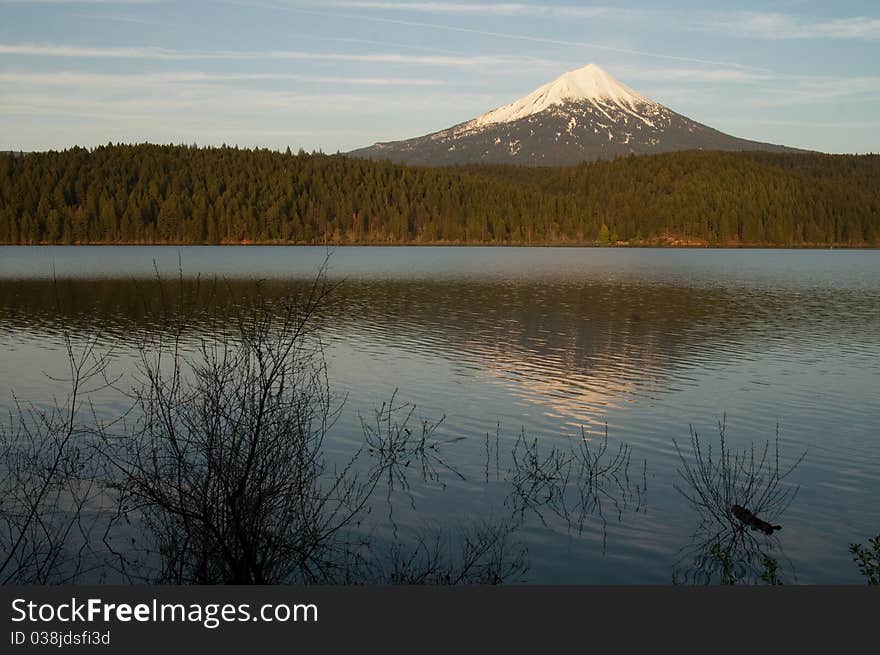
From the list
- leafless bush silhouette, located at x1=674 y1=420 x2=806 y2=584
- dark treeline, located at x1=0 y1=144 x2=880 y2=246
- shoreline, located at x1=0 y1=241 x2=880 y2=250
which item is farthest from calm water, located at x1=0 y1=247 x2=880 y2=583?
dark treeline, located at x1=0 y1=144 x2=880 y2=246

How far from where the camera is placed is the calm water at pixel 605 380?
11602mm

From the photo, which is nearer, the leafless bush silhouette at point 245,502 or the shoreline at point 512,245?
the leafless bush silhouette at point 245,502

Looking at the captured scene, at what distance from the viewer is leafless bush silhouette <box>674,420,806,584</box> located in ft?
33.3

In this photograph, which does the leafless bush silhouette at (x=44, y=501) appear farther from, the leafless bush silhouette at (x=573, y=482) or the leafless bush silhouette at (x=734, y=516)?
the leafless bush silhouette at (x=734, y=516)

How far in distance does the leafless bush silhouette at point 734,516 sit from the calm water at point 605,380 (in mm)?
191

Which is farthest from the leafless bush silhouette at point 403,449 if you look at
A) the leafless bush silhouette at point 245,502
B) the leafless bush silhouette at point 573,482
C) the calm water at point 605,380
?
the leafless bush silhouette at point 573,482

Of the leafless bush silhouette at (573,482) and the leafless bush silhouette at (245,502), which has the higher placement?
the leafless bush silhouette at (245,502)

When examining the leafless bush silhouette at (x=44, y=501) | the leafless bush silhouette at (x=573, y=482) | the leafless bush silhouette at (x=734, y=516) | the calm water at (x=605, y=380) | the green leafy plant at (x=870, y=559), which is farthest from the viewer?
the leafless bush silhouette at (x=573, y=482)

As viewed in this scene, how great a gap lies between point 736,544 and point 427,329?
Result: 2288cm

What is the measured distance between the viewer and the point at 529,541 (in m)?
11.2

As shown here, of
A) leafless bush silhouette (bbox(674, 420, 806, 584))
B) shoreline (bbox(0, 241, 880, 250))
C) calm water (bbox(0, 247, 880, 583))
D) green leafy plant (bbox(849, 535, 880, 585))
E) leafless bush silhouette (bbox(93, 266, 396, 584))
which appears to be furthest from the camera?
shoreline (bbox(0, 241, 880, 250))

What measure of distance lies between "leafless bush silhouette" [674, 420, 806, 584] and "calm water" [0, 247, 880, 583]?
0.19 metres

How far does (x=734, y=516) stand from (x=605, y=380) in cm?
1094

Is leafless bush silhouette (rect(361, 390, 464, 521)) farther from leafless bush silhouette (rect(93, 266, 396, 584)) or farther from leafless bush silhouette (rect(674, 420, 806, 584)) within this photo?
leafless bush silhouette (rect(674, 420, 806, 584))
